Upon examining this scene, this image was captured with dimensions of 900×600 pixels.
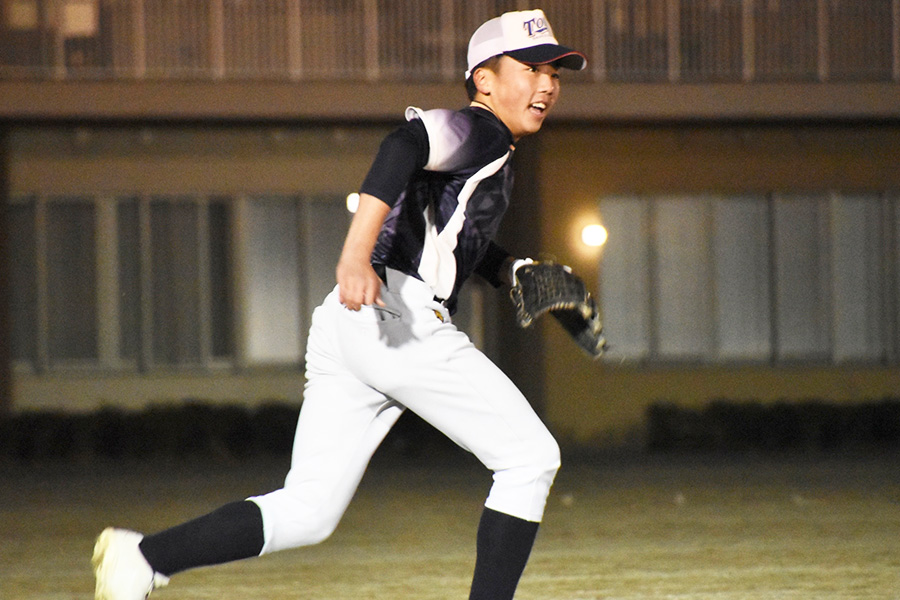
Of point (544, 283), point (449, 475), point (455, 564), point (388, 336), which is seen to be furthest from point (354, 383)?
point (449, 475)

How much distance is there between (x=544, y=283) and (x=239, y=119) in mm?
10271

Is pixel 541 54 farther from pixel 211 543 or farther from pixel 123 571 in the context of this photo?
pixel 123 571

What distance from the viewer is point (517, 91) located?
3744 millimetres

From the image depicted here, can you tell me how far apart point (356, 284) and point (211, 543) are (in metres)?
0.98

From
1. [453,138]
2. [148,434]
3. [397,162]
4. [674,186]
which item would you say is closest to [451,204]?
[453,138]

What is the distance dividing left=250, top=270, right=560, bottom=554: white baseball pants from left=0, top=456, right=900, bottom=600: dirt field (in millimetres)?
1959

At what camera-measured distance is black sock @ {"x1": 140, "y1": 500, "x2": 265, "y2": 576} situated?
3.66 metres

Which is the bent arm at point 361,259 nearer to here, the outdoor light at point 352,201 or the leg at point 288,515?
the leg at point 288,515

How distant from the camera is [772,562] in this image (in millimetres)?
6352

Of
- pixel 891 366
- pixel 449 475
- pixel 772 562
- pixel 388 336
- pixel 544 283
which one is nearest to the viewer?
pixel 388 336

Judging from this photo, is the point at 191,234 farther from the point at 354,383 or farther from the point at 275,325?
the point at 354,383

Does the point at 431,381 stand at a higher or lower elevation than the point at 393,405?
higher

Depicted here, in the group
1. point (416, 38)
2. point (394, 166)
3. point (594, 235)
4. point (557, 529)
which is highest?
point (416, 38)

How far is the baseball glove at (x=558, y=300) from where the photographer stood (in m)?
3.84
